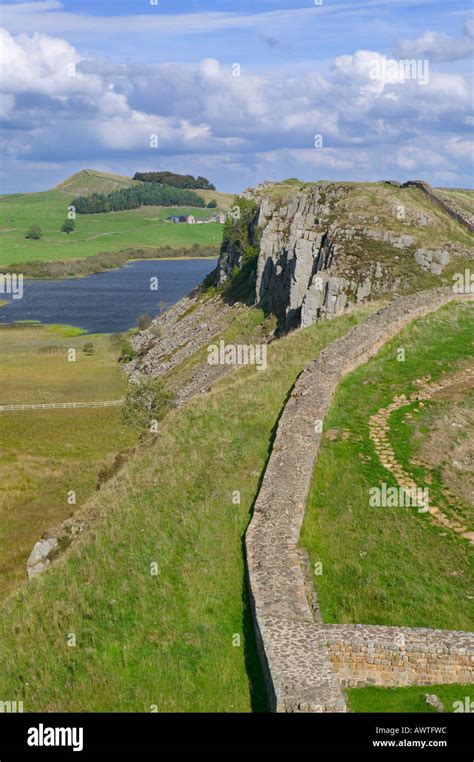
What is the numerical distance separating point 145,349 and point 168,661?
8020cm

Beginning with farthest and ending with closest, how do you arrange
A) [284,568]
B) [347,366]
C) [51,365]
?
[51,365] < [347,366] < [284,568]

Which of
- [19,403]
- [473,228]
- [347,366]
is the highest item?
[473,228]

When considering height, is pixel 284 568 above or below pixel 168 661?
above

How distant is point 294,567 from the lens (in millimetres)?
20312

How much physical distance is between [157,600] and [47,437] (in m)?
42.6

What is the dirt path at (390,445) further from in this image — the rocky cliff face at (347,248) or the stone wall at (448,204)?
the stone wall at (448,204)

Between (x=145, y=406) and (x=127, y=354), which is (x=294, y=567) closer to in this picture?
(x=145, y=406)

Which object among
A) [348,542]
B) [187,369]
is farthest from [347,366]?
[187,369]

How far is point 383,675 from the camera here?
17422 millimetres

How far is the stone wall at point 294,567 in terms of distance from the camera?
15617 mm

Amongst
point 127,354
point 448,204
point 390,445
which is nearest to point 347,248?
point 448,204

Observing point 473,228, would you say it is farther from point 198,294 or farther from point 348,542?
point 348,542

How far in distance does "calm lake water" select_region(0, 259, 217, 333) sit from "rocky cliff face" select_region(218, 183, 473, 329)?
4519cm
